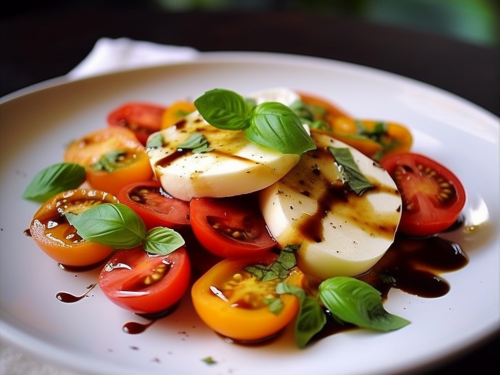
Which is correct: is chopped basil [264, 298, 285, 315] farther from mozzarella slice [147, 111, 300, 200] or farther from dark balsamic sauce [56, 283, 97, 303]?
dark balsamic sauce [56, 283, 97, 303]

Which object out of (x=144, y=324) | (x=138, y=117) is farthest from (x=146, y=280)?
(x=138, y=117)

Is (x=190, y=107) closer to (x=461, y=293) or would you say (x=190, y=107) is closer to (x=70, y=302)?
(x=70, y=302)

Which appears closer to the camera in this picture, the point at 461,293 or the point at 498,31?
the point at 461,293

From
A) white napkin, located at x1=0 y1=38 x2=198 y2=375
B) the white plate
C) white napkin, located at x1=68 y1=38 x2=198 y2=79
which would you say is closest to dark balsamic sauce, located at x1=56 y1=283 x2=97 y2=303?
the white plate

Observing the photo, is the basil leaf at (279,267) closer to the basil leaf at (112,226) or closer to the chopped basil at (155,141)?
the basil leaf at (112,226)

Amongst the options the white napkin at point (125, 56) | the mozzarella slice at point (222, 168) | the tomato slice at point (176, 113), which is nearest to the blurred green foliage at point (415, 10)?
the white napkin at point (125, 56)

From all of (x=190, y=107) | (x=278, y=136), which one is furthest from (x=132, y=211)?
(x=190, y=107)
